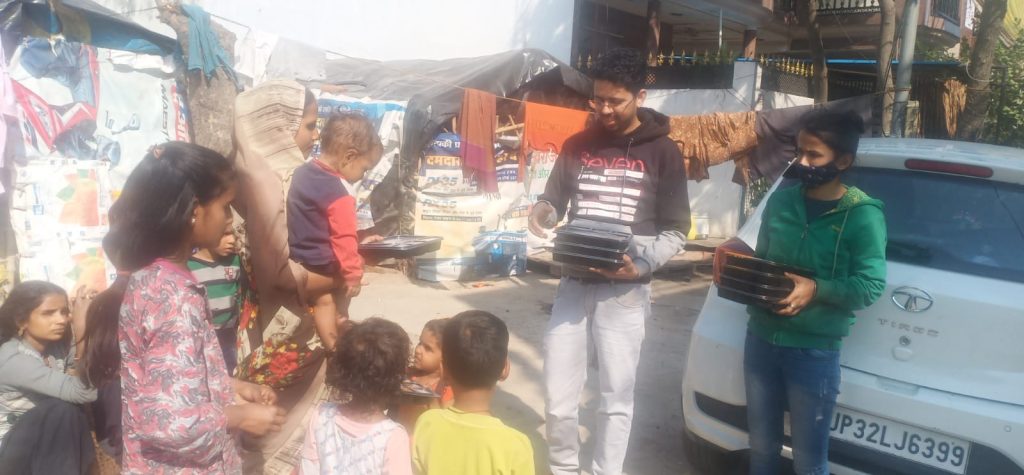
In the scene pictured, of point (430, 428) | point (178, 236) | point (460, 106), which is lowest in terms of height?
point (430, 428)

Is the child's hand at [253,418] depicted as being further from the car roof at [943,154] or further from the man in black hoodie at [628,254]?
the car roof at [943,154]

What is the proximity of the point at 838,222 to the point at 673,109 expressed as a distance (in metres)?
10.2

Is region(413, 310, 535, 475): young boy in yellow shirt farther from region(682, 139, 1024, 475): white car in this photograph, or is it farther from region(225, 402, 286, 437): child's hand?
region(682, 139, 1024, 475): white car

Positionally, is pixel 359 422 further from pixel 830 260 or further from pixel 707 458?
pixel 707 458

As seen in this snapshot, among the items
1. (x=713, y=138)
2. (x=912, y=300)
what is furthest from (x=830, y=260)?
(x=713, y=138)

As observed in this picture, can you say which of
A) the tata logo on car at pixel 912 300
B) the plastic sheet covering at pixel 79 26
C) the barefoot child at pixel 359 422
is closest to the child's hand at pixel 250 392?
the barefoot child at pixel 359 422

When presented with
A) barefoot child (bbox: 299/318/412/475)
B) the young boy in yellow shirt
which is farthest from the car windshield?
barefoot child (bbox: 299/318/412/475)

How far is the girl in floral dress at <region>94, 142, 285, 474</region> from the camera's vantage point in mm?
1619

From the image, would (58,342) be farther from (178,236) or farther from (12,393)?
(178,236)

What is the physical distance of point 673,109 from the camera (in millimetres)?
12234

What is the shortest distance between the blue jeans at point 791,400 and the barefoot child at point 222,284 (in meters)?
2.01

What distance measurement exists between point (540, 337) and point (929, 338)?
13.0 feet

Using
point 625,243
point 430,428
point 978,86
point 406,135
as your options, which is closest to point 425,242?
point 625,243

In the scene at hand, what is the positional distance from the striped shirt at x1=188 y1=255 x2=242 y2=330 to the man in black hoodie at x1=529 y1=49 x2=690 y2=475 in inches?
53.0
